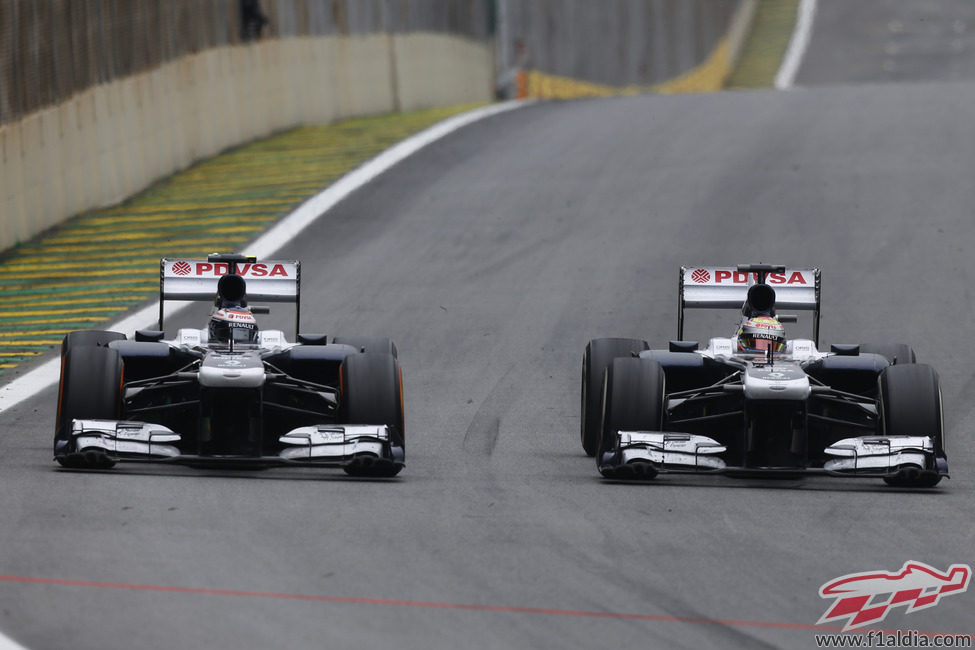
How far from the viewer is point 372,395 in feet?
42.8

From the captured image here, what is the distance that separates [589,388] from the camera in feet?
48.1

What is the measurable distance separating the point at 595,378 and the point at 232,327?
293 cm

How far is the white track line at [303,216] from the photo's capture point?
17125mm

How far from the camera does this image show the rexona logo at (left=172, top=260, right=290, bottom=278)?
14820 mm

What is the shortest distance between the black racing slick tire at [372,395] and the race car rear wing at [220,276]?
5.61 ft

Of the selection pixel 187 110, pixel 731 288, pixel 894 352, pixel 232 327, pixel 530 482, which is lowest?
pixel 530 482

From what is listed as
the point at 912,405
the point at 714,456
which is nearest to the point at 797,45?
the point at 912,405

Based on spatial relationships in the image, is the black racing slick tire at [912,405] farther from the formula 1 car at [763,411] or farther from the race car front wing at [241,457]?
the race car front wing at [241,457]

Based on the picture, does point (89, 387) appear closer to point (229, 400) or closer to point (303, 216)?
point (229, 400)

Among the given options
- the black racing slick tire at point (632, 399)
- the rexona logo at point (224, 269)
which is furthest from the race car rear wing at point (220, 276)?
the black racing slick tire at point (632, 399)

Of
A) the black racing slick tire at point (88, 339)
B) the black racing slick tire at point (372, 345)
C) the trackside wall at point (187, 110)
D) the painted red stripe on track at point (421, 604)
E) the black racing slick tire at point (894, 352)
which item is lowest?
the painted red stripe on track at point (421, 604)

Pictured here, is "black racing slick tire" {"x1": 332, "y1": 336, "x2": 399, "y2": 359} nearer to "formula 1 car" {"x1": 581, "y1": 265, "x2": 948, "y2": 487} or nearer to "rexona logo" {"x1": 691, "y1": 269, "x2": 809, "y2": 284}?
"formula 1 car" {"x1": 581, "y1": 265, "x2": 948, "y2": 487}

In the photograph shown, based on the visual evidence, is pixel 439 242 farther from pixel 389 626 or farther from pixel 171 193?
pixel 389 626

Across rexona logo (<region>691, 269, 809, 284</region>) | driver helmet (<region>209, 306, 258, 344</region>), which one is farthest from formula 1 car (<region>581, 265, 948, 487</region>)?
driver helmet (<region>209, 306, 258, 344</region>)
